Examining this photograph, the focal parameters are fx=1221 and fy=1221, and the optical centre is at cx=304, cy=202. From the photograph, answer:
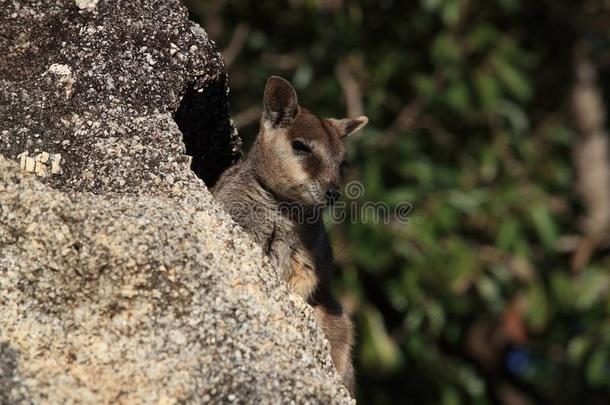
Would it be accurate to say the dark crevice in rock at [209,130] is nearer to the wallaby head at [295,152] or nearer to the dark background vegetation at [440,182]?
the wallaby head at [295,152]

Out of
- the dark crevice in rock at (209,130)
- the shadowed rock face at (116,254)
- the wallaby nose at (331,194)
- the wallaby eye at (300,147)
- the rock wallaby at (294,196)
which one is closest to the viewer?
the shadowed rock face at (116,254)

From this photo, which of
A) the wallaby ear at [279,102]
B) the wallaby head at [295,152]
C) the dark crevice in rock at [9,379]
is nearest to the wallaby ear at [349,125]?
the wallaby head at [295,152]

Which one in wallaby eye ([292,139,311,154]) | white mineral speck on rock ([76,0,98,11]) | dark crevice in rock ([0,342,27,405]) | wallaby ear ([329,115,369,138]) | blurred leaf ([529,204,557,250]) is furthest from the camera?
blurred leaf ([529,204,557,250])

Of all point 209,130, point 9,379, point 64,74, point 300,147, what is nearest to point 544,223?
point 300,147

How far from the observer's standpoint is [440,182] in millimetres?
9422

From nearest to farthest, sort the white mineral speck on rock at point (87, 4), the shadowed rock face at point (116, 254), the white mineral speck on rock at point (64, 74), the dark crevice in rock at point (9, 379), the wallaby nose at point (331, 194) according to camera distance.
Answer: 1. the dark crevice in rock at point (9, 379)
2. the shadowed rock face at point (116, 254)
3. the white mineral speck on rock at point (64, 74)
4. the white mineral speck on rock at point (87, 4)
5. the wallaby nose at point (331, 194)

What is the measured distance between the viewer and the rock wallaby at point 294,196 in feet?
19.1

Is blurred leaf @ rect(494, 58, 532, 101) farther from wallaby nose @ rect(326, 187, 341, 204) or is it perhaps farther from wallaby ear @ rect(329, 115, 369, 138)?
wallaby nose @ rect(326, 187, 341, 204)

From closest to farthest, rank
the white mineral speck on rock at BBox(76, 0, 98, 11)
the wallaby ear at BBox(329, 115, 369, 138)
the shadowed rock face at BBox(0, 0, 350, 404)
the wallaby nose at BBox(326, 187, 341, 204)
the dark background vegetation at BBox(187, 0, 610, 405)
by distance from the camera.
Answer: the shadowed rock face at BBox(0, 0, 350, 404)
the white mineral speck on rock at BBox(76, 0, 98, 11)
the wallaby nose at BBox(326, 187, 341, 204)
the wallaby ear at BBox(329, 115, 369, 138)
the dark background vegetation at BBox(187, 0, 610, 405)

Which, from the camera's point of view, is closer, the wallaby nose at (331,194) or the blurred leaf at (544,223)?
the wallaby nose at (331,194)

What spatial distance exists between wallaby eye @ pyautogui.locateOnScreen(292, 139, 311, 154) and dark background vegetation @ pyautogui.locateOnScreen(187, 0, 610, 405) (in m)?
2.85

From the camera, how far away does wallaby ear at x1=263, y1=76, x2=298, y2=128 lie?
606 cm

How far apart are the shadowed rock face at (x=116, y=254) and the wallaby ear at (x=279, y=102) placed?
Answer: 3.93 ft

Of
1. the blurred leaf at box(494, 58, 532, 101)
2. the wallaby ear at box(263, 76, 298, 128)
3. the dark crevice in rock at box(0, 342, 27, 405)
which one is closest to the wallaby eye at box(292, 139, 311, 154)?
the wallaby ear at box(263, 76, 298, 128)
